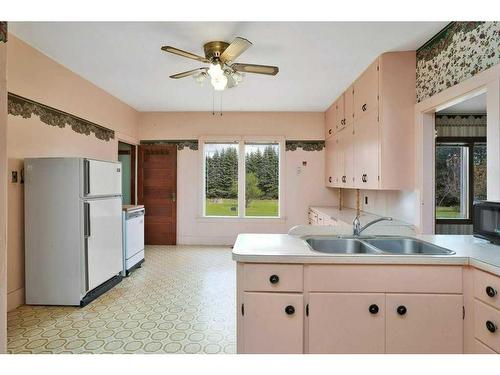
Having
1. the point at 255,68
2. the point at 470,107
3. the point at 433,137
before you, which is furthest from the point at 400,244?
the point at 470,107

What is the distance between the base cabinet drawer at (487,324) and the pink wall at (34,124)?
3.62 m

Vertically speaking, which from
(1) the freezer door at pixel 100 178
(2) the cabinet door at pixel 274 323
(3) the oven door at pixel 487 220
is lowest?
(2) the cabinet door at pixel 274 323

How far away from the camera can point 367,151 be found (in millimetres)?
3311

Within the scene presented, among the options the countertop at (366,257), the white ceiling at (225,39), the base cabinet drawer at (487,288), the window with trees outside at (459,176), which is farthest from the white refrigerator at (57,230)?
the window with trees outside at (459,176)

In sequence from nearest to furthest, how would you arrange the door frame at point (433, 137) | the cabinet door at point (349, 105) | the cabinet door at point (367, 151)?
the door frame at point (433, 137) → the cabinet door at point (367, 151) → the cabinet door at point (349, 105)

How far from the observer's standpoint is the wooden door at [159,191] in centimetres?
546

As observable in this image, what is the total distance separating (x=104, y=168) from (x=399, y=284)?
3.02m

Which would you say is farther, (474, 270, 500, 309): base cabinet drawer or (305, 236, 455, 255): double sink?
(305, 236, 455, 255): double sink

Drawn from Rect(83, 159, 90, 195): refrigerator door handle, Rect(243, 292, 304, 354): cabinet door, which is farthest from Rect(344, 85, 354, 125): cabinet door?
Rect(83, 159, 90, 195): refrigerator door handle

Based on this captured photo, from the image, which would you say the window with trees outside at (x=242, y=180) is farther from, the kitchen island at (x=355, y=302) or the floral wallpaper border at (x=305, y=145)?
the kitchen island at (x=355, y=302)

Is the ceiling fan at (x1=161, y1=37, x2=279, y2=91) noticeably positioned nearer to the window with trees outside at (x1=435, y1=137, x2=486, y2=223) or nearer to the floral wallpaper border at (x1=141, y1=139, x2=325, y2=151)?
the floral wallpaper border at (x1=141, y1=139, x2=325, y2=151)

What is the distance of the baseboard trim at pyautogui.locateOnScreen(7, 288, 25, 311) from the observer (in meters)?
2.67

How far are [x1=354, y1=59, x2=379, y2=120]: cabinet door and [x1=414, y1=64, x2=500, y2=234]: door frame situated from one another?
46 centimetres

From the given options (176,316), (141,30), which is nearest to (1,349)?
(176,316)
